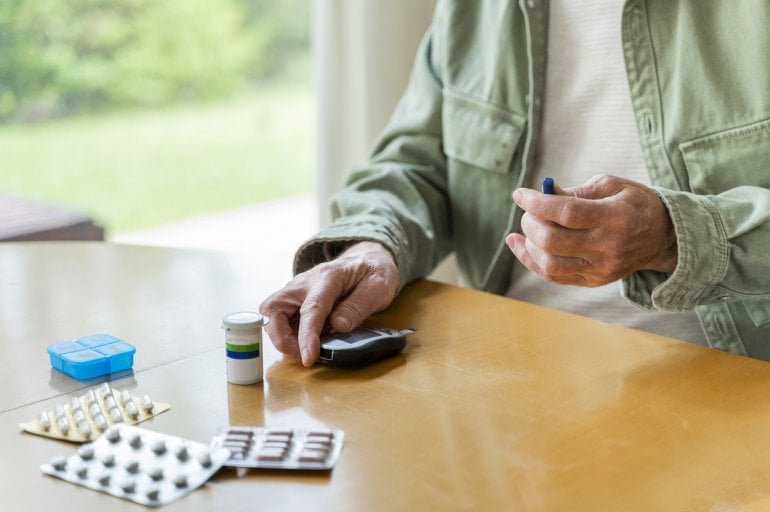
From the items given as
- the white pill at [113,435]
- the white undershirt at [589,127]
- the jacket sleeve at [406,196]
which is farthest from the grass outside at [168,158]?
the white pill at [113,435]

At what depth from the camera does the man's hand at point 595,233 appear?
1.04 meters

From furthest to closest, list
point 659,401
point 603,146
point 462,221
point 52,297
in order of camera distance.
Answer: point 462,221 < point 603,146 < point 52,297 < point 659,401

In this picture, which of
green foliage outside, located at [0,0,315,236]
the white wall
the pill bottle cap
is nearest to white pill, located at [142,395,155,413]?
the pill bottle cap

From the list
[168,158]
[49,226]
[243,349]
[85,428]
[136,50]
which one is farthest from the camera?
[168,158]

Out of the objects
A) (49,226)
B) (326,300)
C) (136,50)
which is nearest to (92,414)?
(326,300)

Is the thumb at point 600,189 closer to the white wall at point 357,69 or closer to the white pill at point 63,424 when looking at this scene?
the white pill at point 63,424

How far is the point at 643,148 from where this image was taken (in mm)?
1361

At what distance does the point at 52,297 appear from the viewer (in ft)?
4.32

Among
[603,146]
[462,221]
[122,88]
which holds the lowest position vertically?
[122,88]

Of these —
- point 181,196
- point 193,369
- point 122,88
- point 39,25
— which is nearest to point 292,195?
point 181,196

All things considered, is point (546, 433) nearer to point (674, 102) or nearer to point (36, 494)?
point (36, 494)

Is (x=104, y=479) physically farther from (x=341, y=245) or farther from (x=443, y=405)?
(x=341, y=245)

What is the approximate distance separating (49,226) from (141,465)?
135 cm

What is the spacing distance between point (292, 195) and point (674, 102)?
4.24 m
